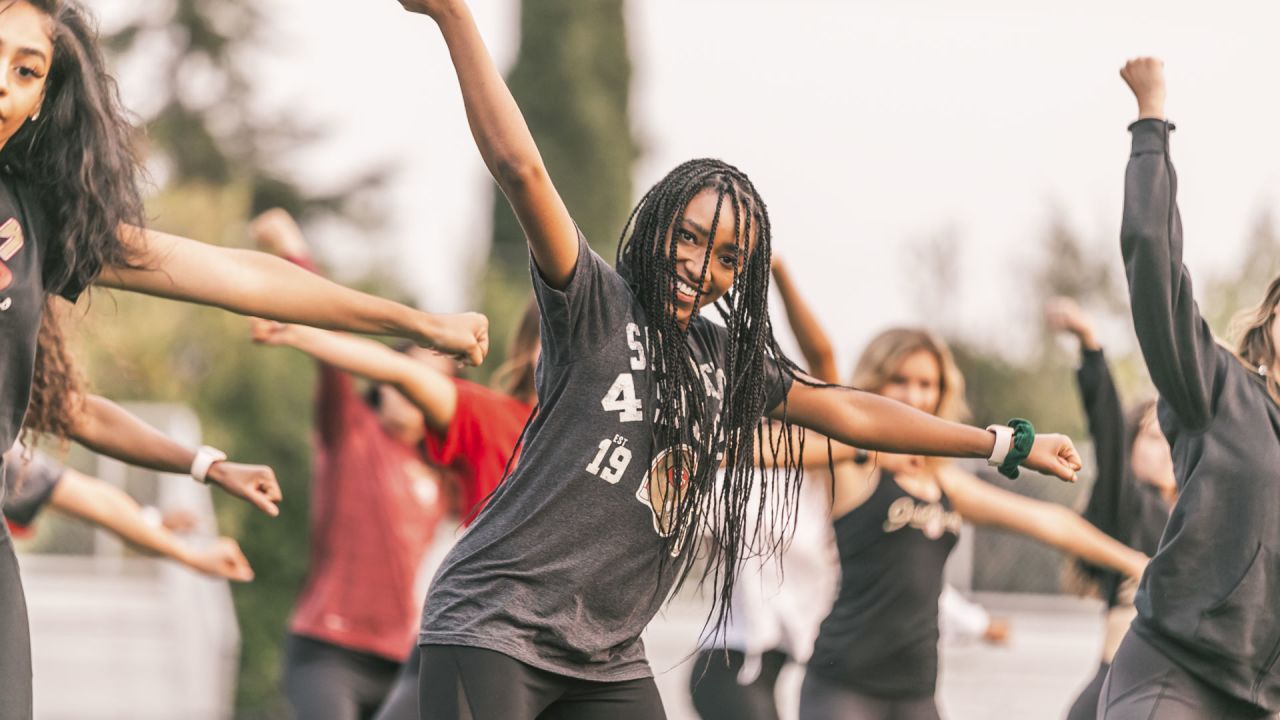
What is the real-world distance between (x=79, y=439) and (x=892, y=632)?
2753mm

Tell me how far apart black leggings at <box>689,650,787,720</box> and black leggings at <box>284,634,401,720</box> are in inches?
46.6

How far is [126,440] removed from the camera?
388 cm

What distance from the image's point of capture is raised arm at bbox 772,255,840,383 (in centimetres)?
536

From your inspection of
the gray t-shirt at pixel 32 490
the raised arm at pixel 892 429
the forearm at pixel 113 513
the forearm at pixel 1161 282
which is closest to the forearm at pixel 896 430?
the raised arm at pixel 892 429

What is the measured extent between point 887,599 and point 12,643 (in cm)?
313

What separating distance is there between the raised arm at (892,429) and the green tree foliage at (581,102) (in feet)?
65.4

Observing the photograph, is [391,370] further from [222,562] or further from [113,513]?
[113,513]

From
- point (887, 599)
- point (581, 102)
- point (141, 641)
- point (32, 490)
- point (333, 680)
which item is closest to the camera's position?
point (32, 490)

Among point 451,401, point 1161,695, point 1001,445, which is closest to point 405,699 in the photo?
point 451,401

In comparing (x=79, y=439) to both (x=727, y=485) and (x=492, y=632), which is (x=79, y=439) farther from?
(x=727, y=485)

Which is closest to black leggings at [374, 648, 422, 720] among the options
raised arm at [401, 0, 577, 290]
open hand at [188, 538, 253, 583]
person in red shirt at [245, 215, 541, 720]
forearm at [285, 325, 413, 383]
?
person in red shirt at [245, 215, 541, 720]

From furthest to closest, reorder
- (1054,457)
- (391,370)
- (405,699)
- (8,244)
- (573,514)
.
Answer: (405,699)
(391,370)
(1054,457)
(573,514)
(8,244)

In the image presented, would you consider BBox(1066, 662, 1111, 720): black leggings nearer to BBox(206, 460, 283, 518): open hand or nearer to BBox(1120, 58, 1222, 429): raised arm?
BBox(1120, 58, 1222, 429): raised arm

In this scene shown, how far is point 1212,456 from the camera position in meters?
3.88
